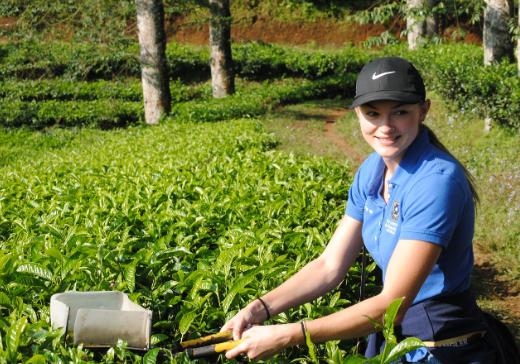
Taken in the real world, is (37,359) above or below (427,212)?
below

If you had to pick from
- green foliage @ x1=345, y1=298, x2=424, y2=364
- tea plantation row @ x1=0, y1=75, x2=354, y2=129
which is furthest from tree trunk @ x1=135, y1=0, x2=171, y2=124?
green foliage @ x1=345, y1=298, x2=424, y2=364

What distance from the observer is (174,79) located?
25781 millimetres

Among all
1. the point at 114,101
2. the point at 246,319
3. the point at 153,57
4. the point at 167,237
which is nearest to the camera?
the point at 246,319

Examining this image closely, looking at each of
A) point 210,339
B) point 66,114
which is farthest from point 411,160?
point 66,114

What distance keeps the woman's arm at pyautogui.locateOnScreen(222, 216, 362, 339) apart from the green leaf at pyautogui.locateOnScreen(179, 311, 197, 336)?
0.72ft

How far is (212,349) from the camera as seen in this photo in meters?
2.44

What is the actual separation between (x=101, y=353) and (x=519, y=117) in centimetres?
1009

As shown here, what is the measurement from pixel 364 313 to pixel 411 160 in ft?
2.01

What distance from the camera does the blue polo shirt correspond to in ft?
7.91

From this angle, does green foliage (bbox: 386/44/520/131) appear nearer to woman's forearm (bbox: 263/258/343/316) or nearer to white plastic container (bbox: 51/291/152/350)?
woman's forearm (bbox: 263/258/343/316)

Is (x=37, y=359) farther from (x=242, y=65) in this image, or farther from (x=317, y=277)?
(x=242, y=65)

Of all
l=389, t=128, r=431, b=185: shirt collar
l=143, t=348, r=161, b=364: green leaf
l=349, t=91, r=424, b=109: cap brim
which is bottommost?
l=143, t=348, r=161, b=364: green leaf

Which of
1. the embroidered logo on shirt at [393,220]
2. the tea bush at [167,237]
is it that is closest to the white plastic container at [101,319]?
the tea bush at [167,237]

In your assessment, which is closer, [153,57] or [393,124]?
[393,124]
